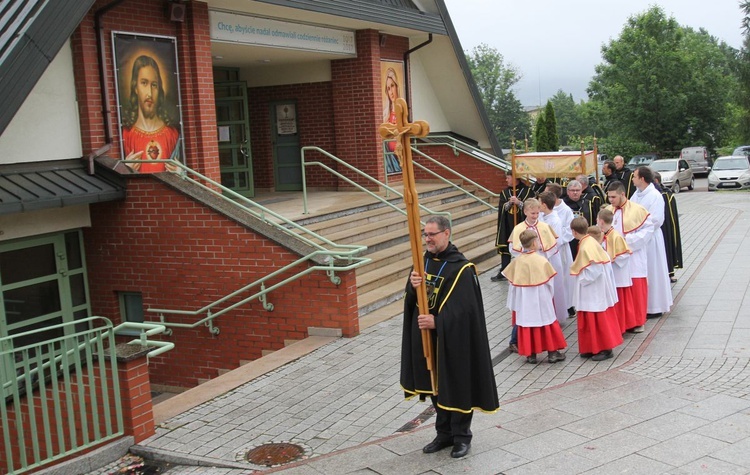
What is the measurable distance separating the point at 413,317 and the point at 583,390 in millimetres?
2241

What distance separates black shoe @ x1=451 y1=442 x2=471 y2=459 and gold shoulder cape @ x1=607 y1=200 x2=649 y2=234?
473 cm

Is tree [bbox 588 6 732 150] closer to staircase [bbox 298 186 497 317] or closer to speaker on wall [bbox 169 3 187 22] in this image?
staircase [bbox 298 186 497 317]

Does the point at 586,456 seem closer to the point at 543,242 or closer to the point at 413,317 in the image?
the point at 413,317

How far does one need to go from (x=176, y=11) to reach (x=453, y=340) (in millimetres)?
7660

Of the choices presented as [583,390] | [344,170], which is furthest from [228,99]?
[583,390]

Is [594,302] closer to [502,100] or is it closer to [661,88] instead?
[661,88]

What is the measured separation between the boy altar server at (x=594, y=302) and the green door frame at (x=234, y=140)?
8.35 m

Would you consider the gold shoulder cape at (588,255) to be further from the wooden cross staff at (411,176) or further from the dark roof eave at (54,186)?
the dark roof eave at (54,186)

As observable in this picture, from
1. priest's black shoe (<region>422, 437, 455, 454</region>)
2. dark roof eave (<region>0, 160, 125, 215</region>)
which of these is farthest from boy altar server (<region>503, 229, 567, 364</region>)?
dark roof eave (<region>0, 160, 125, 215</region>)

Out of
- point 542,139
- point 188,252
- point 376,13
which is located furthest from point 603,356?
point 542,139

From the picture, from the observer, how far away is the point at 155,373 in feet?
36.1

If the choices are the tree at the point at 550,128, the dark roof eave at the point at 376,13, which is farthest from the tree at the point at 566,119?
the dark roof eave at the point at 376,13

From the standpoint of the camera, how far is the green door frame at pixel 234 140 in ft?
50.2

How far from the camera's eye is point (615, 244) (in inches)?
359
